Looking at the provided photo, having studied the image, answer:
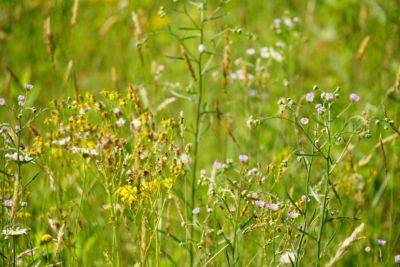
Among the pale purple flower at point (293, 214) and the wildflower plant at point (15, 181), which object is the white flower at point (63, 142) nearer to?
the wildflower plant at point (15, 181)

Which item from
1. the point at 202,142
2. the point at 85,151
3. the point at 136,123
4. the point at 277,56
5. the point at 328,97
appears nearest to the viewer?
the point at 328,97

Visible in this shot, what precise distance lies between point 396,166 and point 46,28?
1640 millimetres

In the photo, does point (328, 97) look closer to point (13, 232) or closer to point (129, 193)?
point (129, 193)

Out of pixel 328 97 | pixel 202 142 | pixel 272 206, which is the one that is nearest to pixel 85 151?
pixel 272 206

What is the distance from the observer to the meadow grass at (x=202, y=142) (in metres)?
1.99

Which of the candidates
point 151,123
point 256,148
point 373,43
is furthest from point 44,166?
point 373,43

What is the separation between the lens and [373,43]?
409cm

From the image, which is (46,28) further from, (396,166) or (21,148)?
(396,166)

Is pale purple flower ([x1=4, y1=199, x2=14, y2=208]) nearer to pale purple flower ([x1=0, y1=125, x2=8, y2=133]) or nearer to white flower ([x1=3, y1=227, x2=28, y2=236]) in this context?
white flower ([x1=3, y1=227, x2=28, y2=236])

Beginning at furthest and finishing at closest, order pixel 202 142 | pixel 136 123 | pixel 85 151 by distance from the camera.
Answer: pixel 202 142, pixel 136 123, pixel 85 151

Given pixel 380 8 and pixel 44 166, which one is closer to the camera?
pixel 44 166

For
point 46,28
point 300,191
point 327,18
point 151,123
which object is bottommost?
point 300,191

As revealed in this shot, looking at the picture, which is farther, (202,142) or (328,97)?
(202,142)

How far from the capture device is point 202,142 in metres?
3.49
